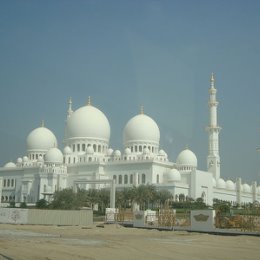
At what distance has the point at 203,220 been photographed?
2616 cm

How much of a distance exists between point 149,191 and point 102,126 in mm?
20196

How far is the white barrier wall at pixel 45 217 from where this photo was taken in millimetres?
30781

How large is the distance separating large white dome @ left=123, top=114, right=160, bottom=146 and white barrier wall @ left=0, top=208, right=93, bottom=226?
3716 cm

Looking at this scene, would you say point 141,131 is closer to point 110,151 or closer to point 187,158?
point 110,151

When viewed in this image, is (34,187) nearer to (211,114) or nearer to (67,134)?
(67,134)

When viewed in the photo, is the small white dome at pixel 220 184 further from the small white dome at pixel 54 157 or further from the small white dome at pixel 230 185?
the small white dome at pixel 54 157

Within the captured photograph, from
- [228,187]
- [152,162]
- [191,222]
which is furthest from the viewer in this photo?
[228,187]

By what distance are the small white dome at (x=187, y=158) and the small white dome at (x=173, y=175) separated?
553 cm

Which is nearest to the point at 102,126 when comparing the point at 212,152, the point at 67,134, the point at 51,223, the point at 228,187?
the point at 67,134

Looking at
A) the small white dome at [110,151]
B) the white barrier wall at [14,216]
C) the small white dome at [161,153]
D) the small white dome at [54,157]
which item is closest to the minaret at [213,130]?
the small white dome at [161,153]

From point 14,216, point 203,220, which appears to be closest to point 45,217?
point 14,216

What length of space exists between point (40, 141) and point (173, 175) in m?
24.6

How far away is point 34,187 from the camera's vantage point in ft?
221

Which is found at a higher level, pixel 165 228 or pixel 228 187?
pixel 228 187
